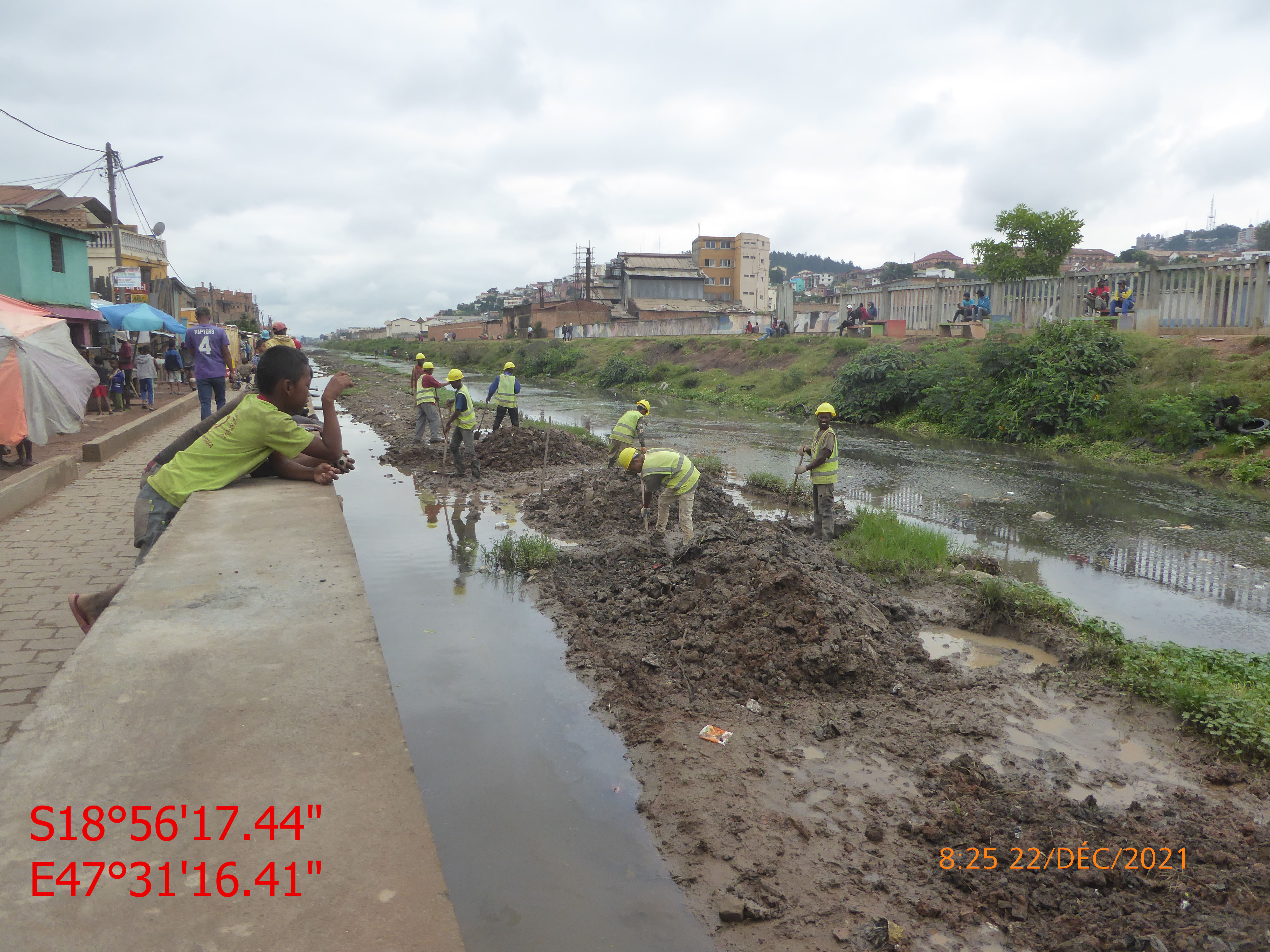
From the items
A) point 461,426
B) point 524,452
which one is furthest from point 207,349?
point 524,452

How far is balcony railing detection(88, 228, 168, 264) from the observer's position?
4259 cm

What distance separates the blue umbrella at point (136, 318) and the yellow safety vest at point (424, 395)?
753 cm

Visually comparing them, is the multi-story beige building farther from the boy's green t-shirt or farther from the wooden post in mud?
the boy's green t-shirt

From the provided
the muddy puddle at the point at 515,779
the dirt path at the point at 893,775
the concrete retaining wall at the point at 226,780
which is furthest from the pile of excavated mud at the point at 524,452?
the concrete retaining wall at the point at 226,780

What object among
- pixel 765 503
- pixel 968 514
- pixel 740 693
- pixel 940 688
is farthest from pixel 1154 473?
pixel 740 693

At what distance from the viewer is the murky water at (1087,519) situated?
7656 millimetres

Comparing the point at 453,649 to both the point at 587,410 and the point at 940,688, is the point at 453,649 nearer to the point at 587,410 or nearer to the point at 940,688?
the point at 940,688

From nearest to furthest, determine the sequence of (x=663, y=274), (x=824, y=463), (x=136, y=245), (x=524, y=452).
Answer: (x=824, y=463) → (x=524, y=452) → (x=136, y=245) → (x=663, y=274)

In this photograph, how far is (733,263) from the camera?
83250 mm

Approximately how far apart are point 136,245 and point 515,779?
53.8 m

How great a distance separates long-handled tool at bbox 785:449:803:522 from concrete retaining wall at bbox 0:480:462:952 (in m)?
7.22

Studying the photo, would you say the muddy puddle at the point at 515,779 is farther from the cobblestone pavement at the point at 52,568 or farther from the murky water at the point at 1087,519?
the murky water at the point at 1087,519

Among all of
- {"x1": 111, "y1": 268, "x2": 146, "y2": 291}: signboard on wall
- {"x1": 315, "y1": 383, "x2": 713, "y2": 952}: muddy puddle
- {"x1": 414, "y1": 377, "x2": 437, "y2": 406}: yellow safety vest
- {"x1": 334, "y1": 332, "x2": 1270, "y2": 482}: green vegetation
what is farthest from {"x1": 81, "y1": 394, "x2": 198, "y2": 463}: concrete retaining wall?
{"x1": 334, "y1": 332, "x2": 1270, "y2": 482}: green vegetation

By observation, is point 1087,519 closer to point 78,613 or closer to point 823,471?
point 823,471
